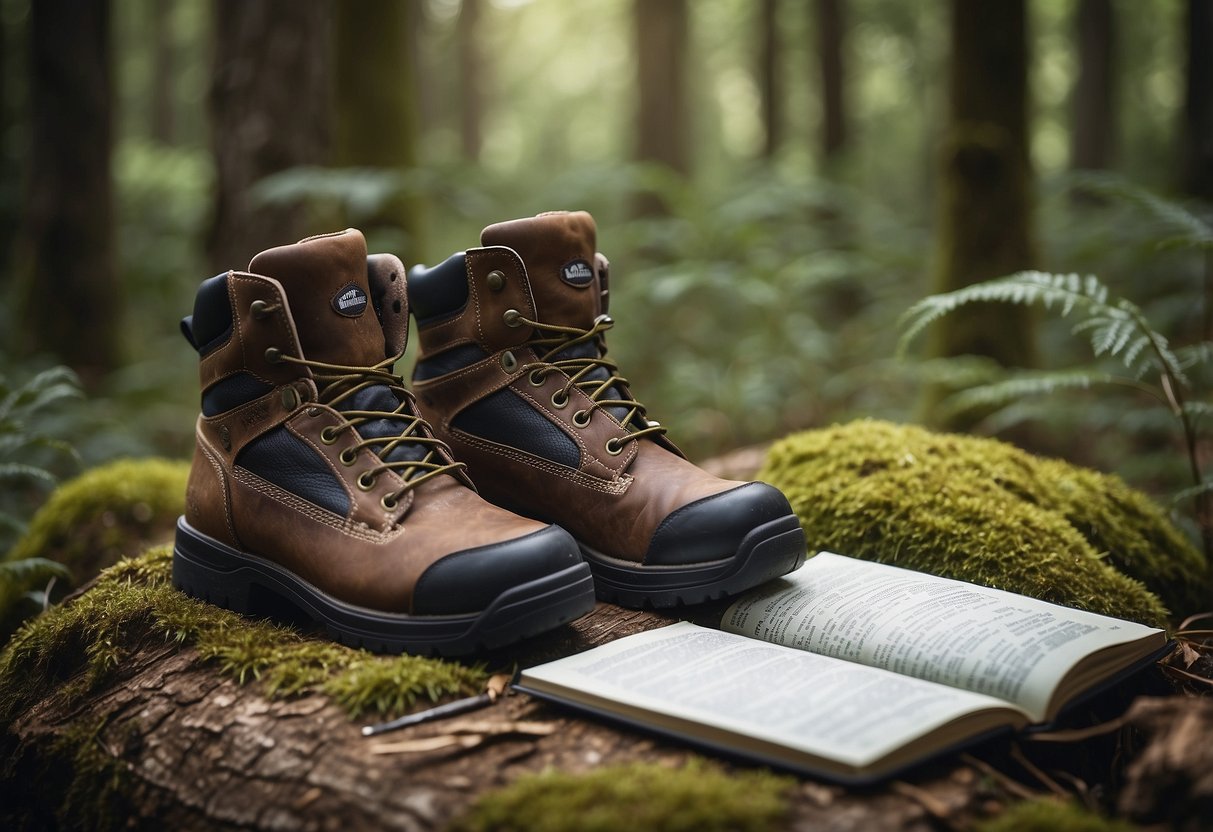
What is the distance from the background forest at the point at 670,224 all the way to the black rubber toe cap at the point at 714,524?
1557 millimetres

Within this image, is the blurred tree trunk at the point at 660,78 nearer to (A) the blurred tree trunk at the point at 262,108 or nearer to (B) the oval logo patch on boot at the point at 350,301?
(A) the blurred tree trunk at the point at 262,108

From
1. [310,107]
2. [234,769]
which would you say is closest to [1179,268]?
[310,107]

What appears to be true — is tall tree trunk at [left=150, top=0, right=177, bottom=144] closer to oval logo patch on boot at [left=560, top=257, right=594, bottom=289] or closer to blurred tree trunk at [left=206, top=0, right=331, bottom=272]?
blurred tree trunk at [left=206, top=0, right=331, bottom=272]

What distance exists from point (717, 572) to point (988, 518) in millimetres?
958

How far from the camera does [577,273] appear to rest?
88.3 inches

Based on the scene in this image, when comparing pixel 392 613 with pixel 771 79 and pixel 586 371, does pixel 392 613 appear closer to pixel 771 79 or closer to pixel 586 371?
pixel 586 371

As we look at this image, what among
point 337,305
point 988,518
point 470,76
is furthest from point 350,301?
point 470,76

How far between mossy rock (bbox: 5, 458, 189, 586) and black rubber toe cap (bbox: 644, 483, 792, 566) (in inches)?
82.5

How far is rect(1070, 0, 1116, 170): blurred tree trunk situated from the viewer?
12.1 metres

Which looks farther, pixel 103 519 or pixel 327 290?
pixel 103 519

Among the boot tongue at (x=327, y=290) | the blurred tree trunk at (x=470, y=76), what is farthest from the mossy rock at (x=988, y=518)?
the blurred tree trunk at (x=470, y=76)

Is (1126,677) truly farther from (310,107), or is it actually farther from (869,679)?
(310,107)

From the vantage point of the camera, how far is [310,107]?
525cm

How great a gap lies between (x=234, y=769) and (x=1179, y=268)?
8934mm
